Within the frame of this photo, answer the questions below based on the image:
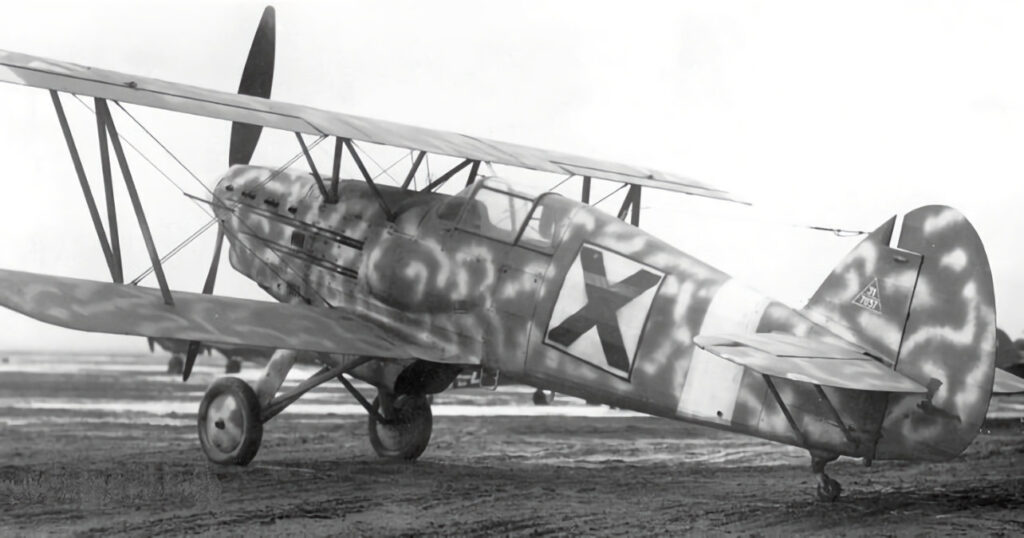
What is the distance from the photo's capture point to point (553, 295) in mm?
8859

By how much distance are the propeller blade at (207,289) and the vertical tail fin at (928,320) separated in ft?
15.4

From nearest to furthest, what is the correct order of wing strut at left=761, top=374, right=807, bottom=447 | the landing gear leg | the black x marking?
wing strut at left=761, top=374, right=807, bottom=447
the landing gear leg
the black x marking

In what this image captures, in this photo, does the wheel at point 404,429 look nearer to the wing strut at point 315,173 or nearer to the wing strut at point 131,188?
the wing strut at point 315,173

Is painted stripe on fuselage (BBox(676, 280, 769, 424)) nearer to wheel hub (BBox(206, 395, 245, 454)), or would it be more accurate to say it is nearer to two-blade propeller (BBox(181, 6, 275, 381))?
wheel hub (BBox(206, 395, 245, 454))

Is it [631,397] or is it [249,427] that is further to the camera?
[249,427]

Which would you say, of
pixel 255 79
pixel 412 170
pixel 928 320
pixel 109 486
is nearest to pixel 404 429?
pixel 412 170

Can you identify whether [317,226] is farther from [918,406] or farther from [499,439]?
[918,406]

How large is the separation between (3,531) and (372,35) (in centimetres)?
1923

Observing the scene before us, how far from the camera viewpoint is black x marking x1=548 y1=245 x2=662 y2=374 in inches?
334

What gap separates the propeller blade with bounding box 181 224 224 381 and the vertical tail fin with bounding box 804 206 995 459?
15.4ft

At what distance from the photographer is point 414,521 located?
23.1ft

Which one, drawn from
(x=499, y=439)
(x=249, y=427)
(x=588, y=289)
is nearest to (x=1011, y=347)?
(x=499, y=439)

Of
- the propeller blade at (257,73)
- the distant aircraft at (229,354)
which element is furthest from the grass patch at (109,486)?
the distant aircraft at (229,354)

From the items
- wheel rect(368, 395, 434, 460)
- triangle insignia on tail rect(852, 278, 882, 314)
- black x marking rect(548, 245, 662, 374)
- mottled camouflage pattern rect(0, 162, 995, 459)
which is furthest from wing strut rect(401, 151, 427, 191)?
triangle insignia on tail rect(852, 278, 882, 314)
